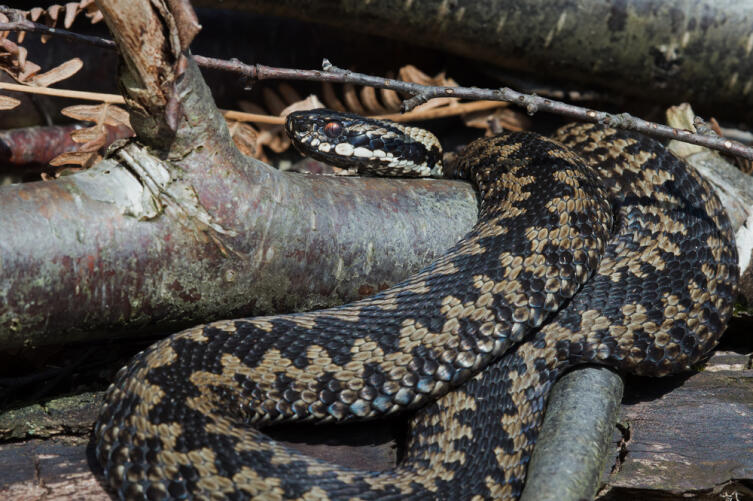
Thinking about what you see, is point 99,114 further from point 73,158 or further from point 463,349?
point 463,349

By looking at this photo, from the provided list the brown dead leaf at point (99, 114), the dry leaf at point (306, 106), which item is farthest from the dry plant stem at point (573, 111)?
the dry leaf at point (306, 106)

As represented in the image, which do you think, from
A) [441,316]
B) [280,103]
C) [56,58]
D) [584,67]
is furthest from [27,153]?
[584,67]

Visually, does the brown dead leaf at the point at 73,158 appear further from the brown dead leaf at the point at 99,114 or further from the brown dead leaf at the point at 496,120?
the brown dead leaf at the point at 496,120

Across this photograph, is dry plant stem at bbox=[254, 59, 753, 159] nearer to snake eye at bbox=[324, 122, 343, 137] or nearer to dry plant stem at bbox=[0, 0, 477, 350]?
dry plant stem at bbox=[0, 0, 477, 350]

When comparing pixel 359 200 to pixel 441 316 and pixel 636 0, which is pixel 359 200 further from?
pixel 636 0

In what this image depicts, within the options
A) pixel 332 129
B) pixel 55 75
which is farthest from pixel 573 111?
pixel 55 75

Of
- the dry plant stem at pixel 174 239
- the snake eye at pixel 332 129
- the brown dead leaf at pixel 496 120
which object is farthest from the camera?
the brown dead leaf at pixel 496 120

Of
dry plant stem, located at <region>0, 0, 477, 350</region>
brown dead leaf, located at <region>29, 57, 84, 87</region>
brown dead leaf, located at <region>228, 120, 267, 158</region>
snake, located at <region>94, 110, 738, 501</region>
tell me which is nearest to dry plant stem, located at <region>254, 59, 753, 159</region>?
snake, located at <region>94, 110, 738, 501</region>

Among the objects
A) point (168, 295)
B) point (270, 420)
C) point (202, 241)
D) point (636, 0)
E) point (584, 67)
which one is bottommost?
point (270, 420)
